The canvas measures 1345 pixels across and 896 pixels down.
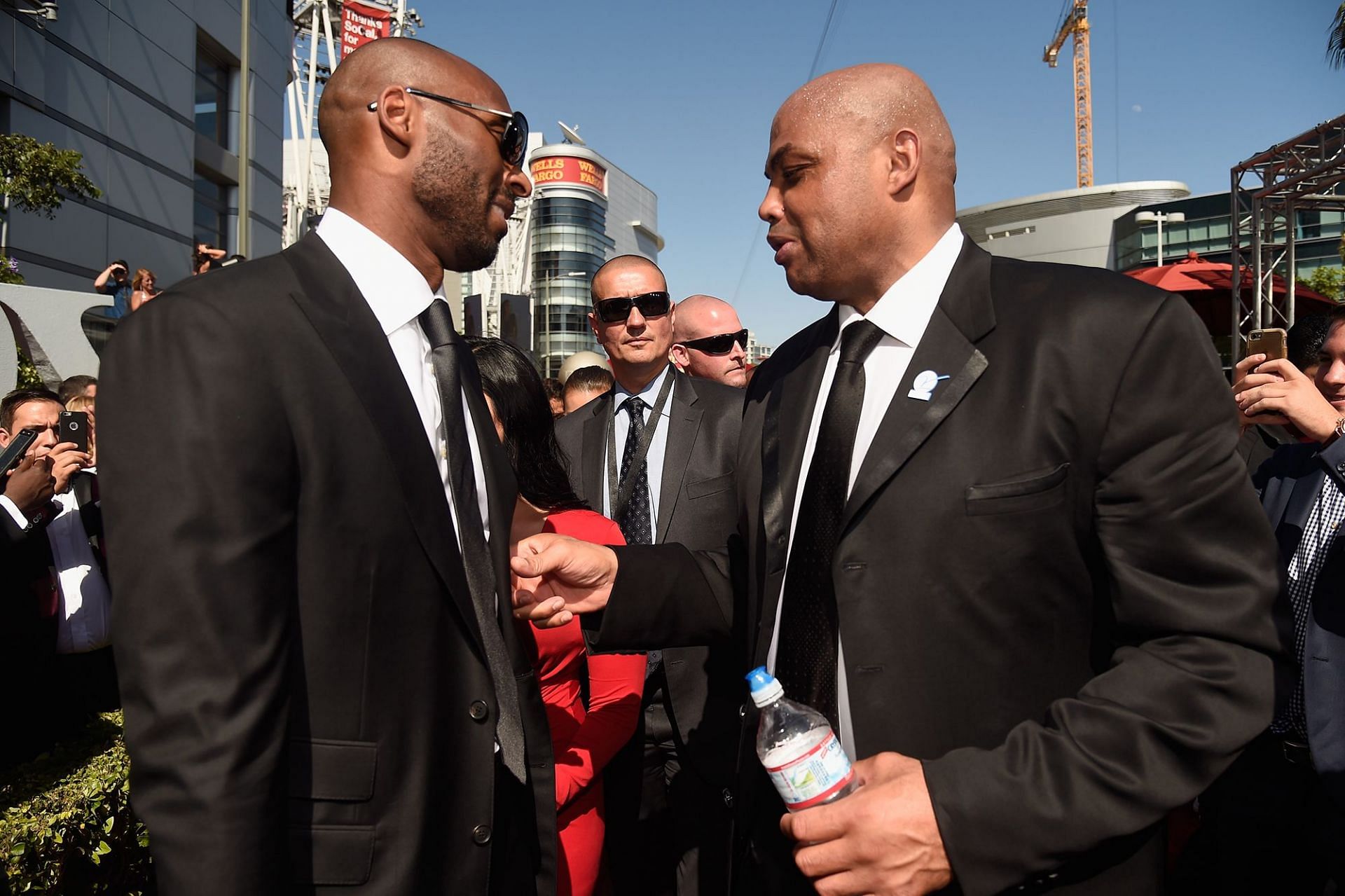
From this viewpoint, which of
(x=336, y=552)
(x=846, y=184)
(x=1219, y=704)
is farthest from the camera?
(x=846, y=184)

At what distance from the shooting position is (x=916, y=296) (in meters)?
2.03

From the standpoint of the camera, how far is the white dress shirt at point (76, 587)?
173 inches

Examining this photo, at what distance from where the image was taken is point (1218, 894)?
371cm

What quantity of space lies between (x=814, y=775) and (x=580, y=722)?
4.88 feet

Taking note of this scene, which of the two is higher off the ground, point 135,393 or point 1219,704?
point 135,393

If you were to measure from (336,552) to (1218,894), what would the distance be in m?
3.99

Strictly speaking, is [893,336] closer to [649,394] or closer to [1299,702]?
[1299,702]

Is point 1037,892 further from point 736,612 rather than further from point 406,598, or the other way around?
point 406,598

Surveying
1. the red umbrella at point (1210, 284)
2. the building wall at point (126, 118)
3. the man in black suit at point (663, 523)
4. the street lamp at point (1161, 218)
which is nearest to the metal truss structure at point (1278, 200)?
the red umbrella at point (1210, 284)

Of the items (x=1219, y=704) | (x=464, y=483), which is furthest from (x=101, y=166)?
(x=1219, y=704)

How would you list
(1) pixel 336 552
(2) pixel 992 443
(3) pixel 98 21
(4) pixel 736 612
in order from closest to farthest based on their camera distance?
(1) pixel 336 552 < (2) pixel 992 443 < (4) pixel 736 612 < (3) pixel 98 21

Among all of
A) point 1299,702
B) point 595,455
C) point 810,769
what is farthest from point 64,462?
point 1299,702

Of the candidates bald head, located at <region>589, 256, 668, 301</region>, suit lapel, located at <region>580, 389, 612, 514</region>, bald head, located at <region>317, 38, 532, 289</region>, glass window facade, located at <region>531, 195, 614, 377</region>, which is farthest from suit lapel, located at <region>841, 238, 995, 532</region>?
glass window facade, located at <region>531, 195, 614, 377</region>

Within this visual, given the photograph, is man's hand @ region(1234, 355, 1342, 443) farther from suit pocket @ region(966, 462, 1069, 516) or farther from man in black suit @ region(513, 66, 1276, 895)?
suit pocket @ region(966, 462, 1069, 516)
